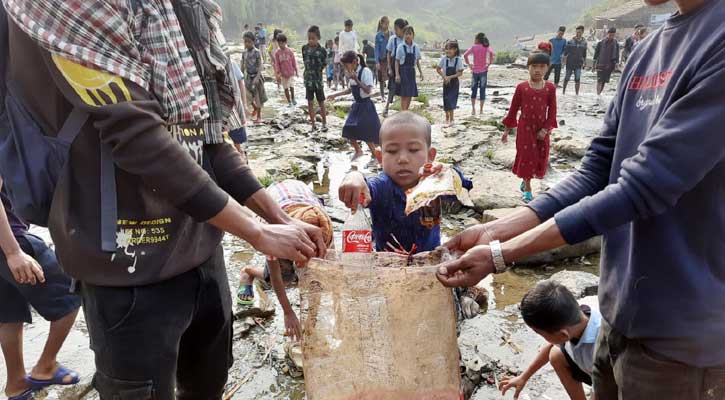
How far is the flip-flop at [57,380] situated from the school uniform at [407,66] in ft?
27.3

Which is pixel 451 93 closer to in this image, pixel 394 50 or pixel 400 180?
pixel 394 50

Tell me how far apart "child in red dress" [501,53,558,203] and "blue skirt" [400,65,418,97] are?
4463 mm

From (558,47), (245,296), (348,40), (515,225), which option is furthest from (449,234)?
(558,47)

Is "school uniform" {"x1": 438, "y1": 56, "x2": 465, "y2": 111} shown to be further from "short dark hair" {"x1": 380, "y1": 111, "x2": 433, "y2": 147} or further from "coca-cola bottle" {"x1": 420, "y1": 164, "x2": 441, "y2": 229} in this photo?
"coca-cola bottle" {"x1": 420, "y1": 164, "x2": 441, "y2": 229}

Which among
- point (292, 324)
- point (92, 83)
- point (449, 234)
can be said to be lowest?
point (449, 234)

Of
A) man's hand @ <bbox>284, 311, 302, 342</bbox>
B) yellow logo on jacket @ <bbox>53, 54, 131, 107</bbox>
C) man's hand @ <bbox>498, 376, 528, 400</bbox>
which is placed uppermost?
yellow logo on jacket @ <bbox>53, 54, 131, 107</bbox>

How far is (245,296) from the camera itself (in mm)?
3678

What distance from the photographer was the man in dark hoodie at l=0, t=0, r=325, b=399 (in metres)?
1.23

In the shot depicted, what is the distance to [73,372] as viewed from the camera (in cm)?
286

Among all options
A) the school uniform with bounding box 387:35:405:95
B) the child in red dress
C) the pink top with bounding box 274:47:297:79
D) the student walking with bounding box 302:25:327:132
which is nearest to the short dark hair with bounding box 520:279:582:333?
the child in red dress

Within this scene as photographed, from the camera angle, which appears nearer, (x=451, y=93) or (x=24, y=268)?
(x=24, y=268)

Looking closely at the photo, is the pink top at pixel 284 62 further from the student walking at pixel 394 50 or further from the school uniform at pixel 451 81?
the school uniform at pixel 451 81

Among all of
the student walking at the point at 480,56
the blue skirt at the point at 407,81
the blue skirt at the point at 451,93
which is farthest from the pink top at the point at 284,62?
the student walking at the point at 480,56

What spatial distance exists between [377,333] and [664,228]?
965mm
